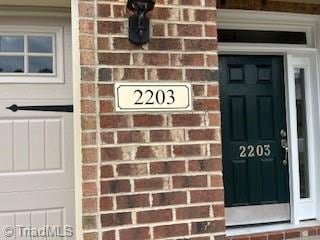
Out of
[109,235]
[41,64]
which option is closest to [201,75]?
[109,235]

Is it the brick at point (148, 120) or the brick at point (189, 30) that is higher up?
the brick at point (189, 30)

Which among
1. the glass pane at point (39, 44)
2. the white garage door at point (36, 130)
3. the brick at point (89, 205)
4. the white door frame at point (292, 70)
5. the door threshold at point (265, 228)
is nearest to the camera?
the brick at point (89, 205)

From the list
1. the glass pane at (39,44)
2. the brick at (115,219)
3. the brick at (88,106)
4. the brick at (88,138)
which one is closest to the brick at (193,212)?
the brick at (115,219)

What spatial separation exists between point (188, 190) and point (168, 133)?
13.8 inches

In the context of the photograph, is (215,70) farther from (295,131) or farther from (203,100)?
(295,131)

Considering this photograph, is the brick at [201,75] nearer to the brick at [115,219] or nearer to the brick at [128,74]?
the brick at [128,74]

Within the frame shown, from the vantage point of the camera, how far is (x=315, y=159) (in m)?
4.45

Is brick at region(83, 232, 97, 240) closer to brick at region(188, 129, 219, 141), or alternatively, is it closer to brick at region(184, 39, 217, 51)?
brick at region(188, 129, 219, 141)

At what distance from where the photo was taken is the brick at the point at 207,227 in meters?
2.57

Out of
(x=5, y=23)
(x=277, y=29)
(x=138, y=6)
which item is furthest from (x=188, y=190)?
(x=277, y=29)

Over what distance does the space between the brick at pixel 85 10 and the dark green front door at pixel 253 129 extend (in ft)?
6.71

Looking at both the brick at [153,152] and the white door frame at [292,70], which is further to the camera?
the white door frame at [292,70]

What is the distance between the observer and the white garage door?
118 inches

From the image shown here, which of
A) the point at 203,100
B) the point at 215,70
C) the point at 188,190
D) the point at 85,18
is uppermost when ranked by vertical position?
the point at 85,18
